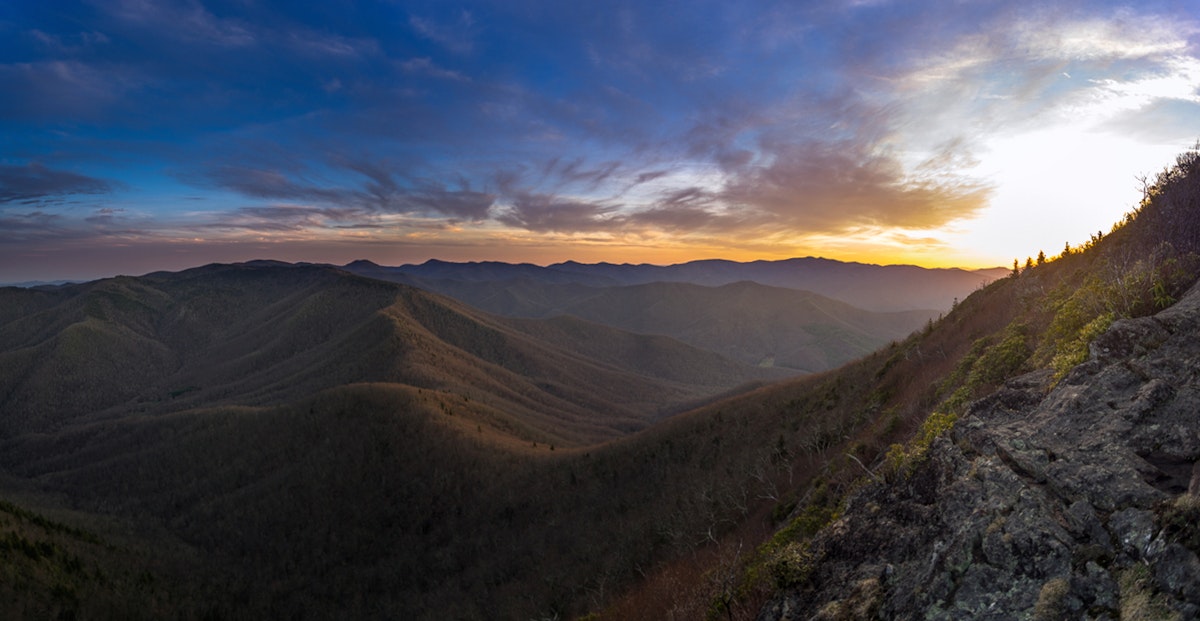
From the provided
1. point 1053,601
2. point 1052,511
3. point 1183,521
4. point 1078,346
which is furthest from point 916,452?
point 1078,346

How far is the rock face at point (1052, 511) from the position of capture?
16.3 ft

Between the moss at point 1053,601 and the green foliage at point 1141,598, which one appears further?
the moss at point 1053,601

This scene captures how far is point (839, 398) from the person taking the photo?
25734 mm

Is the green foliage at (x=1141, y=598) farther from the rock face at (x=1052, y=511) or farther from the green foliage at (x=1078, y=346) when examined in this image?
the green foliage at (x=1078, y=346)

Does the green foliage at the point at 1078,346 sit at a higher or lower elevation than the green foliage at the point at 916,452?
higher

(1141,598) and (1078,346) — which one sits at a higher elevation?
(1078,346)

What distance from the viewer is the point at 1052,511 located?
6.04 metres

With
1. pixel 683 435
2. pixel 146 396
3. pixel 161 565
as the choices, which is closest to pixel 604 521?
pixel 683 435

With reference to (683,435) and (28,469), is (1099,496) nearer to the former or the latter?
(683,435)

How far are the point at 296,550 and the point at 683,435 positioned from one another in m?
50.3

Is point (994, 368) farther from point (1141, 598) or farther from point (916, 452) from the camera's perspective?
point (1141, 598)

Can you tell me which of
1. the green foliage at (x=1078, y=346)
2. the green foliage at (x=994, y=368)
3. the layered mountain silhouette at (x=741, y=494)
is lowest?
the layered mountain silhouette at (x=741, y=494)

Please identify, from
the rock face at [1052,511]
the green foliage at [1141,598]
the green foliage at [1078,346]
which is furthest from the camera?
the green foliage at [1078,346]

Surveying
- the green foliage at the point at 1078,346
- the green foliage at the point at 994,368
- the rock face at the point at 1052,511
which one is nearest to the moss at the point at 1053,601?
the rock face at the point at 1052,511
